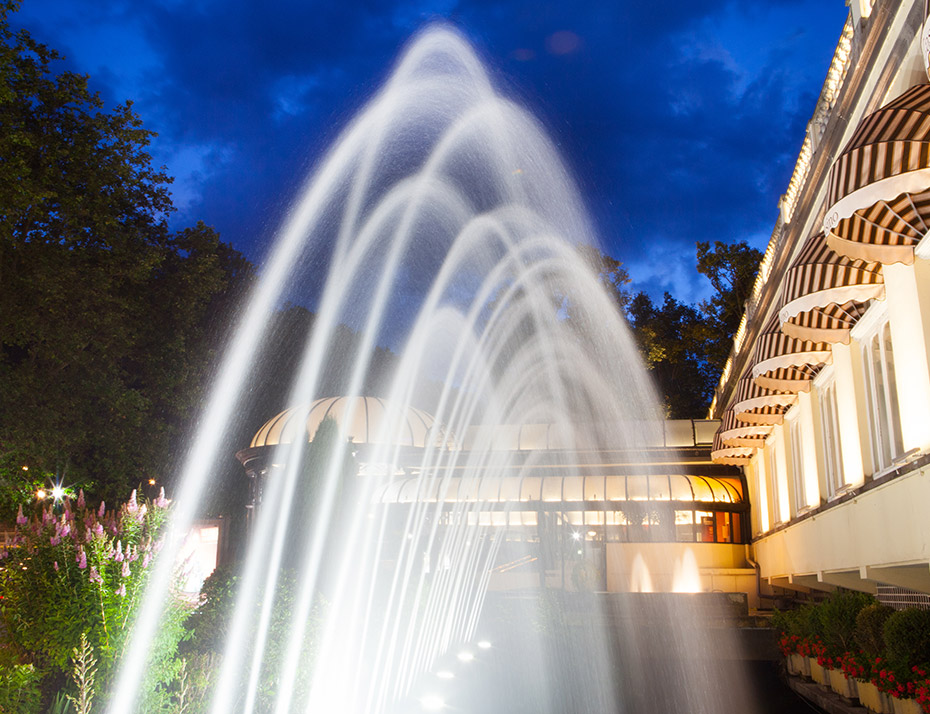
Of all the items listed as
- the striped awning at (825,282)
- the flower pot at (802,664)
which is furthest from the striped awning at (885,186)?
the flower pot at (802,664)

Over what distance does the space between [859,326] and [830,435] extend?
12.5 ft

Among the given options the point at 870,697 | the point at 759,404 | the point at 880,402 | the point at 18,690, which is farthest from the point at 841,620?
the point at 18,690

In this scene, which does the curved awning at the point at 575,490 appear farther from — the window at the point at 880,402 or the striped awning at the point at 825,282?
the striped awning at the point at 825,282

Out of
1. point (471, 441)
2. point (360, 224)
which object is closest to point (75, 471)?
point (471, 441)

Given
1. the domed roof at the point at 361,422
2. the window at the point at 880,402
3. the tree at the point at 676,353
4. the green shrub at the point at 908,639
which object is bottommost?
the green shrub at the point at 908,639

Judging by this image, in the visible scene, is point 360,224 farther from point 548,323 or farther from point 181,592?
point 548,323

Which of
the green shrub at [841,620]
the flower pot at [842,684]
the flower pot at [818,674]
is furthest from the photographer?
the flower pot at [818,674]

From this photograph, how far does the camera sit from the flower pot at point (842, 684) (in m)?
12.3

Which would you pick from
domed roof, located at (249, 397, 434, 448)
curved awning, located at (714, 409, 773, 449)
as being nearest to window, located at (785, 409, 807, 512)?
curved awning, located at (714, 409, 773, 449)

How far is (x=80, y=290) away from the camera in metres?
29.0

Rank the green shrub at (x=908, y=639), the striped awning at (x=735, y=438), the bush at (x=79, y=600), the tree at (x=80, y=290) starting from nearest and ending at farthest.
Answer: the bush at (x=79, y=600) < the green shrub at (x=908, y=639) < the striped awning at (x=735, y=438) < the tree at (x=80, y=290)

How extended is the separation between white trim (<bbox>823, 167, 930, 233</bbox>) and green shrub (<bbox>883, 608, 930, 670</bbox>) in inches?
214

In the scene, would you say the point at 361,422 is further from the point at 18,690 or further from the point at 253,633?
the point at 18,690

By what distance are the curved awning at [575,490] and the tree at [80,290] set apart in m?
11.5
